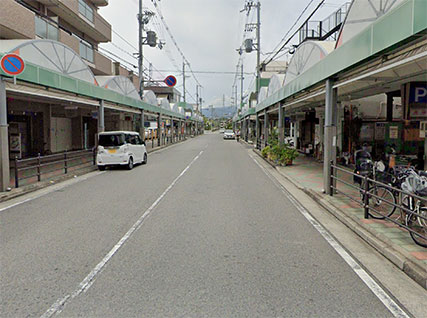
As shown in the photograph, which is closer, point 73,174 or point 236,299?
point 236,299

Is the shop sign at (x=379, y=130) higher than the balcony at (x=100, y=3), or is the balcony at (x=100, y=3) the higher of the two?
the balcony at (x=100, y=3)

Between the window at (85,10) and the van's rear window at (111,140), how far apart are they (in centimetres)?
1481

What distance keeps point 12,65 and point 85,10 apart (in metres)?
19.8

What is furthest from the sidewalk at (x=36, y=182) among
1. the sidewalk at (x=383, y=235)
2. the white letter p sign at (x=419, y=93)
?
the white letter p sign at (x=419, y=93)

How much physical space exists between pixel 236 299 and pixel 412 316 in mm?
1824

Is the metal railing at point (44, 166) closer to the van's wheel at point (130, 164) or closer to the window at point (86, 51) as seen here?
the van's wheel at point (130, 164)

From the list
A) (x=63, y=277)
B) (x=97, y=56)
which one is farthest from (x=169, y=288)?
(x=97, y=56)

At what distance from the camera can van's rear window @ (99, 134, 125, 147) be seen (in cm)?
1588

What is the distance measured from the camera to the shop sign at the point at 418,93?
31.0 ft

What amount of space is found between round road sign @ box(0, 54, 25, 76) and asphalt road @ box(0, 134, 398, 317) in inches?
146

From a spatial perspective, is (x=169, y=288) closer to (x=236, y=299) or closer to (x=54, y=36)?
(x=236, y=299)

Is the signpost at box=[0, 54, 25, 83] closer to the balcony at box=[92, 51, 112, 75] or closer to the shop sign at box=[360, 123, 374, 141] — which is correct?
the shop sign at box=[360, 123, 374, 141]

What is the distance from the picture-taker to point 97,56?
27.9m

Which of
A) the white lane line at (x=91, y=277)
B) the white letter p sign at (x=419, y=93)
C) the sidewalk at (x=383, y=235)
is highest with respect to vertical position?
the white letter p sign at (x=419, y=93)
